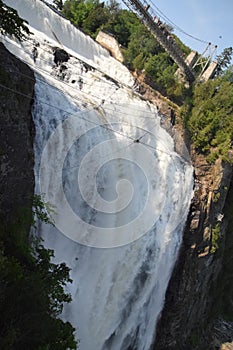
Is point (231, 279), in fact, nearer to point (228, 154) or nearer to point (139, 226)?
point (228, 154)

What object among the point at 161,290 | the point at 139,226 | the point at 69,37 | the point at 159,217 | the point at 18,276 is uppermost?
the point at 69,37

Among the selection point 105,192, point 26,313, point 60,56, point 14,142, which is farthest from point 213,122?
point 26,313

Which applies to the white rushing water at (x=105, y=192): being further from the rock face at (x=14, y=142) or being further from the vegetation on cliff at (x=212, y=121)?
the vegetation on cliff at (x=212, y=121)

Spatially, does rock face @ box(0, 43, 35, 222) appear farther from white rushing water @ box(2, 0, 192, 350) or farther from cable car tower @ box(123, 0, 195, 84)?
cable car tower @ box(123, 0, 195, 84)

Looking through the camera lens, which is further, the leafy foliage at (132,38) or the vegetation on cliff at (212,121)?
the leafy foliage at (132,38)

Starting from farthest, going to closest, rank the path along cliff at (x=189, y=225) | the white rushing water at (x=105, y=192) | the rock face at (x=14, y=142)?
the white rushing water at (x=105, y=192)
the path along cliff at (x=189, y=225)
the rock face at (x=14, y=142)

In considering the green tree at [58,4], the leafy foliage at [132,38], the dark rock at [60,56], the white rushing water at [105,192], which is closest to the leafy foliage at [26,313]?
the white rushing water at [105,192]

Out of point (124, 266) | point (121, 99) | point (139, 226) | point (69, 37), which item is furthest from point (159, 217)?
point (69, 37)
